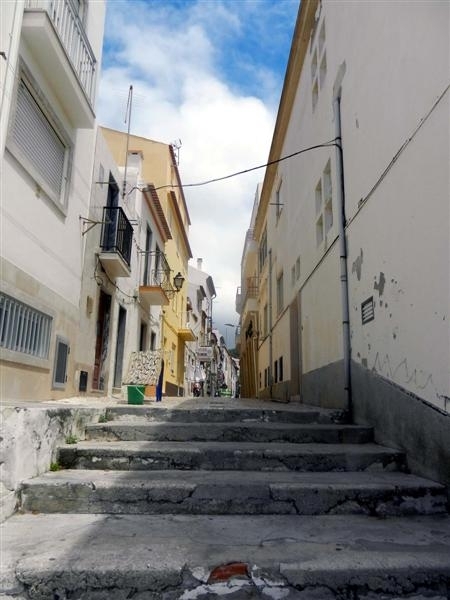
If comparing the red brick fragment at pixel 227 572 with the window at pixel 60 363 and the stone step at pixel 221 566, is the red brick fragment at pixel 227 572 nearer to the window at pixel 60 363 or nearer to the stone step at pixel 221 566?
the stone step at pixel 221 566

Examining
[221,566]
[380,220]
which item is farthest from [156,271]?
[221,566]

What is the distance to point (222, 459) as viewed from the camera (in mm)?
3422

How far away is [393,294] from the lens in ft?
12.8

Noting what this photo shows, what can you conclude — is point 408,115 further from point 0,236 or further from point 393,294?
point 0,236

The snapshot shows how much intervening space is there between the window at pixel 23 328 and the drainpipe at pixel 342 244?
395 cm

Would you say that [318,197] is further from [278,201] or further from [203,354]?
[203,354]

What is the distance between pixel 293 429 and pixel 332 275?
268 centimetres

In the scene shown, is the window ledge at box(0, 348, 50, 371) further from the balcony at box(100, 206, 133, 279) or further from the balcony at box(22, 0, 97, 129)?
the balcony at box(22, 0, 97, 129)

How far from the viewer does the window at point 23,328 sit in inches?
205

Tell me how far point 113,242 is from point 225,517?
283 inches

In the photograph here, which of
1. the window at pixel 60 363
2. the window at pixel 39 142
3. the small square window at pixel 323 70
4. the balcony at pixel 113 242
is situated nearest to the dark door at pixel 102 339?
the balcony at pixel 113 242

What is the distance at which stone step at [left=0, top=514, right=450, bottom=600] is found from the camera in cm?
202

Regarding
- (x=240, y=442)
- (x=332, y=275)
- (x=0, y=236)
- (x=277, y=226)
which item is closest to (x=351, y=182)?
(x=332, y=275)

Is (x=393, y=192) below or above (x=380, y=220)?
above
